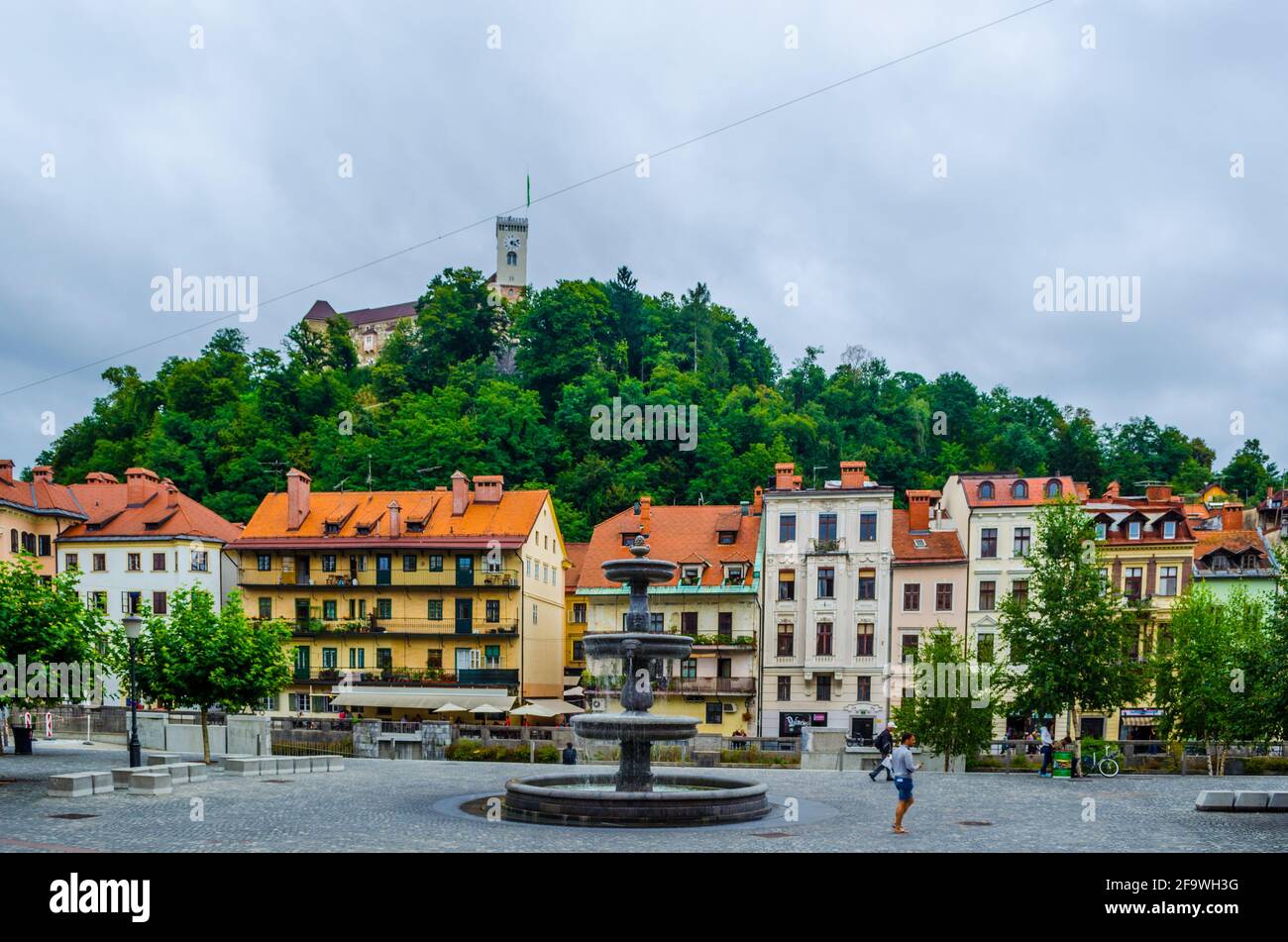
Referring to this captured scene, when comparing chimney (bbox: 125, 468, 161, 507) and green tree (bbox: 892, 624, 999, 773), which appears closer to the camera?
green tree (bbox: 892, 624, 999, 773)

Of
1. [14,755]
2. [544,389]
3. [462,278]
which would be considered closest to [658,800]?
[14,755]

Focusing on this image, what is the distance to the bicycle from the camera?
106 ft

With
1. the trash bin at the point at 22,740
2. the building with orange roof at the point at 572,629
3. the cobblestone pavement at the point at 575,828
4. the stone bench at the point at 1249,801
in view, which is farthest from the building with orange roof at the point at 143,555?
the stone bench at the point at 1249,801

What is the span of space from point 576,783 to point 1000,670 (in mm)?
15089

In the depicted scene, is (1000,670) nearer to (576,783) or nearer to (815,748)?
(815,748)

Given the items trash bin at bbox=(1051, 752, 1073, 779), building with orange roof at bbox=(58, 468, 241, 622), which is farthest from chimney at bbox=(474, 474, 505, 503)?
trash bin at bbox=(1051, 752, 1073, 779)

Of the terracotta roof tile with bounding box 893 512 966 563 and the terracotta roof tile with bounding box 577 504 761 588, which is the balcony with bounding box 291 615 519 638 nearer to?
the terracotta roof tile with bounding box 577 504 761 588

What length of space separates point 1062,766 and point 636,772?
13695 millimetres

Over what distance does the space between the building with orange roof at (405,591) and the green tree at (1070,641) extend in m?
27.0

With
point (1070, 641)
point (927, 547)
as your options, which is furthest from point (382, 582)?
point (1070, 641)

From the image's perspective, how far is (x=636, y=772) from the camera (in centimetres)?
2242

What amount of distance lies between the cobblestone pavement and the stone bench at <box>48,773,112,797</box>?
0.77 ft

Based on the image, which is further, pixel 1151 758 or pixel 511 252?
pixel 511 252

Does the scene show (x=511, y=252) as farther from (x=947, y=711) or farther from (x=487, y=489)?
(x=947, y=711)
